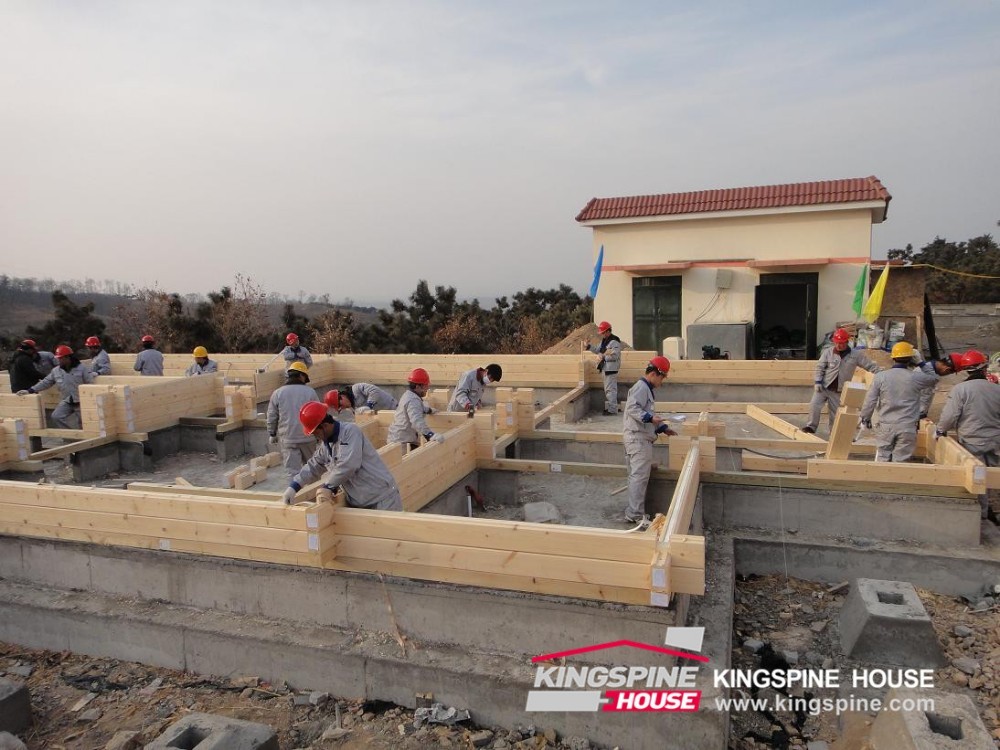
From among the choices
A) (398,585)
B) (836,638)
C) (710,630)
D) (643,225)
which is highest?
(643,225)

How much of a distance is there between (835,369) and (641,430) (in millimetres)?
4588

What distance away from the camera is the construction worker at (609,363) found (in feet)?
41.0

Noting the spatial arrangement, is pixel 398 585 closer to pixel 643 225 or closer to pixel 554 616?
pixel 554 616

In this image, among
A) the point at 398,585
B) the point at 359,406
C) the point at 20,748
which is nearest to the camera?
the point at 20,748

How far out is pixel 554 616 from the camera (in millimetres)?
4695

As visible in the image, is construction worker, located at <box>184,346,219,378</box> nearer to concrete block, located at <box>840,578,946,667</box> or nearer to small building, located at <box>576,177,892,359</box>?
concrete block, located at <box>840,578,946,667</box>

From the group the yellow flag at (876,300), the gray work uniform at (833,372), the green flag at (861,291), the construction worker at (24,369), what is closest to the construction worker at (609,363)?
the gray work uniform at (833,372)

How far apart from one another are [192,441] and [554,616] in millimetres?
8706

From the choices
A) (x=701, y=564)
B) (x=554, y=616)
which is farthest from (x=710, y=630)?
(x=554, y=616)

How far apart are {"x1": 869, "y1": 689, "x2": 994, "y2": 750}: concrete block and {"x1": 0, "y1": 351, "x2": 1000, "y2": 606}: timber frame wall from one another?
1255 millimetres

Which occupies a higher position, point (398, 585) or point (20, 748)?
point (398, 585)

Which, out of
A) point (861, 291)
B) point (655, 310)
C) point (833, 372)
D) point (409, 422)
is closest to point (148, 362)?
point (409, 422)

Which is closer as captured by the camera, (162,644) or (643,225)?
(162,644)

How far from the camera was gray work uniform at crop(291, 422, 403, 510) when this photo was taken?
5254 mm
